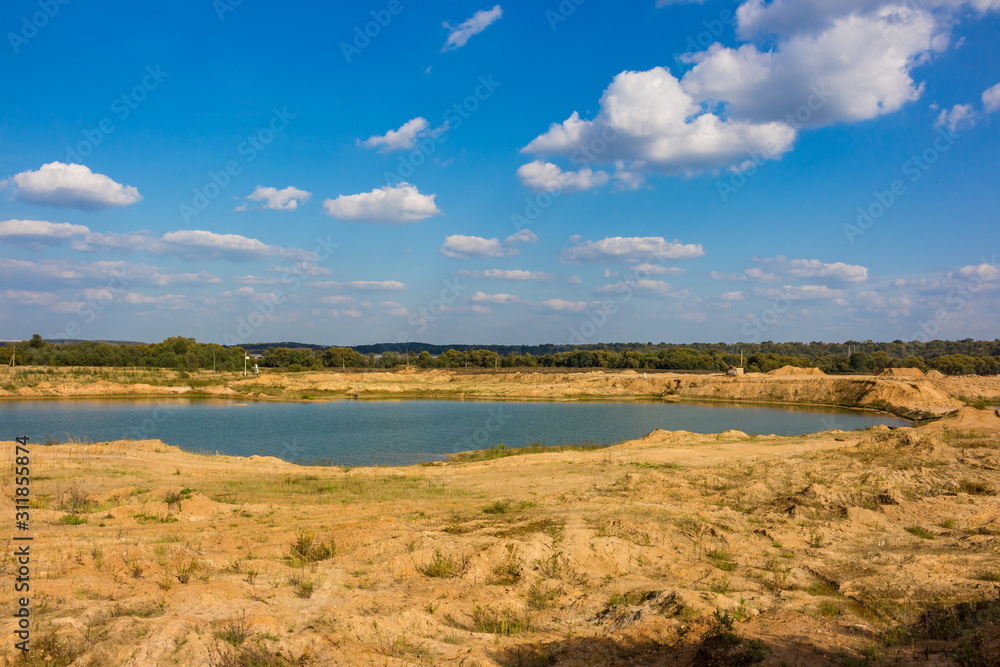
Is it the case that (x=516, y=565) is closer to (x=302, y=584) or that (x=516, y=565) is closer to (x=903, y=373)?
(x=302, y=584)

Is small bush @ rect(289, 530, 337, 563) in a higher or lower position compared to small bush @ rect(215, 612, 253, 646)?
lower

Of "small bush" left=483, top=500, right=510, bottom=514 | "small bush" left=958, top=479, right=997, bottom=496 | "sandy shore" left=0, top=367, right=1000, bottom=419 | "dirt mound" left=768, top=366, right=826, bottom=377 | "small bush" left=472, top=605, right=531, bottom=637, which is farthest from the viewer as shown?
"dirt mound" left=768, top=366, right=826, bottom=377

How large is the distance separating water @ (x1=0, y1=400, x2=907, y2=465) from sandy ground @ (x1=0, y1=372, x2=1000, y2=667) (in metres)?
13.0

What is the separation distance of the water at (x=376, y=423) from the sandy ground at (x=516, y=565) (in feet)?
42.5

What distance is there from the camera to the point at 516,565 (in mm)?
11273

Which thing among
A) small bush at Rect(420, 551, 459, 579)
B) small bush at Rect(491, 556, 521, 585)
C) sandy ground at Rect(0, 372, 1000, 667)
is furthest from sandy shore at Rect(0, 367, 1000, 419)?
small bush at Rect(420, 551, 459, 579)

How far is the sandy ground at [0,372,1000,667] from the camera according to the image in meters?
7.56

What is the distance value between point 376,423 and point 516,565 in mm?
37840

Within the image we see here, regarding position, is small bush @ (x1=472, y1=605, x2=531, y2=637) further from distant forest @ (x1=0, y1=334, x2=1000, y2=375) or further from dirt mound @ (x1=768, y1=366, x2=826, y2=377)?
distant forest @ (x1=0, y1=334, x2=1000, y2=375)

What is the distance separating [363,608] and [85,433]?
38542 mm

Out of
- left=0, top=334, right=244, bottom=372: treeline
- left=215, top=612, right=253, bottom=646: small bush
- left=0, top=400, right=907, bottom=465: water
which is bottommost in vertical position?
left=0, top=400, right=907, bottom=465: water

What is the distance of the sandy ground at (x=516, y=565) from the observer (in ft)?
24.8

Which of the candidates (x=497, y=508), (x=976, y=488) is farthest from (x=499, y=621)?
(x=976, y=488)

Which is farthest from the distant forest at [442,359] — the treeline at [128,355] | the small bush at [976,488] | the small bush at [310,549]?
the small bush at [310,549]
